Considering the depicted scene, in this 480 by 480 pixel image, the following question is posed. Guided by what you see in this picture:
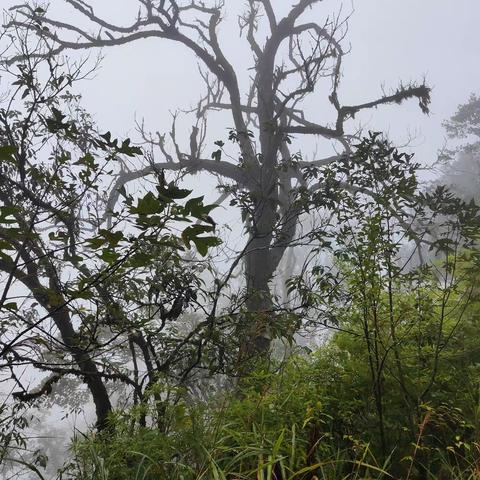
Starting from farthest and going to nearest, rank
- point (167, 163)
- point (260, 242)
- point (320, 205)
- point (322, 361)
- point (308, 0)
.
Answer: point (308, 0)
point (167, 163)
point (260, 242)
point (320, 205)
point (322, 361)

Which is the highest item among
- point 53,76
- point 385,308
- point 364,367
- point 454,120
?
point 454,120

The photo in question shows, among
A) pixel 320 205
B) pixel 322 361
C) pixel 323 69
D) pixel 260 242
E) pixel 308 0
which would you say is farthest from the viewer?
pixel 308 0

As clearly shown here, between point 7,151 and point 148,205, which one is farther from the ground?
point 7,151

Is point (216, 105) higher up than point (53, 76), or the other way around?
point (216, 105)

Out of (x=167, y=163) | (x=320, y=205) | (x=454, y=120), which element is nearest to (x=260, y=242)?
(x=167, y=163)

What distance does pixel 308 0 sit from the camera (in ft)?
32.8

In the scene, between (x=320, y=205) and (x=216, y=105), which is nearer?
(x=320, y=205)

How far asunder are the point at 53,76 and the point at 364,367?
2734mm

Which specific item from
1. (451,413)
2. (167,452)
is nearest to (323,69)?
(451,413)

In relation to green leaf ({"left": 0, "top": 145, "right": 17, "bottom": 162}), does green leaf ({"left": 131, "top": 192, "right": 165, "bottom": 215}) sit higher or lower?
Result: lower

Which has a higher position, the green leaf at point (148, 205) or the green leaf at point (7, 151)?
the green leaf at point (7, 151)

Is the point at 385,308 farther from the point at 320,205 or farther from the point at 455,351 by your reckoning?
the point at 320,205

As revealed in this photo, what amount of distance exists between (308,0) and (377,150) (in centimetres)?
790

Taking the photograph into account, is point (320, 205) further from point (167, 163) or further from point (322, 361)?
point (167, 163)
